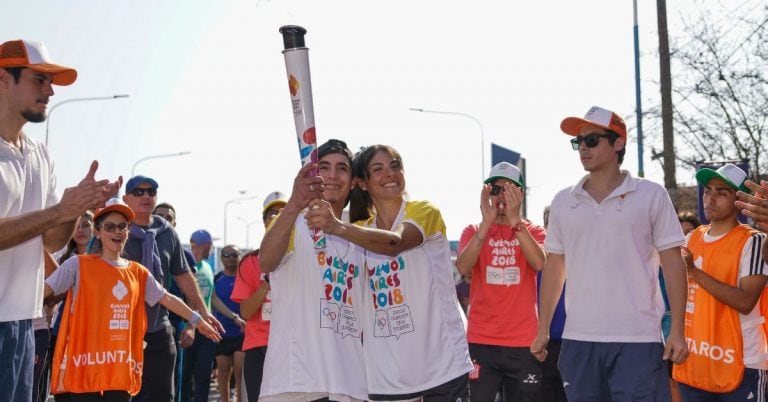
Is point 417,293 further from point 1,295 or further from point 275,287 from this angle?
point 1,295

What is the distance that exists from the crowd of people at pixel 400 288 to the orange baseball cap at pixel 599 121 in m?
0.02

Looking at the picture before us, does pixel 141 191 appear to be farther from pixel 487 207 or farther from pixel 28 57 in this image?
pixel 28 57

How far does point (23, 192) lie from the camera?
15.5 feet

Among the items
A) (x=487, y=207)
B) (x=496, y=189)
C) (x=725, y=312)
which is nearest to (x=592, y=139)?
(x=487, y=207)

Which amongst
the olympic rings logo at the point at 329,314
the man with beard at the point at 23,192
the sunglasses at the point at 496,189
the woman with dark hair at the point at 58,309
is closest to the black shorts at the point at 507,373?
the sunglasses at the point at 496,189

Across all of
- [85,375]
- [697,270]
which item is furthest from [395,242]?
[85,375]

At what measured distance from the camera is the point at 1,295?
4.61 meters

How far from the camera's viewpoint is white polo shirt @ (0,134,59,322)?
4.61 meters

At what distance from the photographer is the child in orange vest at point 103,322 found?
285 inches

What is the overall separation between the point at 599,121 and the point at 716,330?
1.72 meters

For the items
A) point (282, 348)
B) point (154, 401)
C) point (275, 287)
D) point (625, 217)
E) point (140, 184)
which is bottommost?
point (154, 401)

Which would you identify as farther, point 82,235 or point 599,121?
point 82,235

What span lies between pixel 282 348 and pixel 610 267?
2.14m

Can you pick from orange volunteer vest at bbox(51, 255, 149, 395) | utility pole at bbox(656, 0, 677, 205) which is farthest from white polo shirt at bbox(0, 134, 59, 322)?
utility pole at bbox(656, 0, 677, 205)
